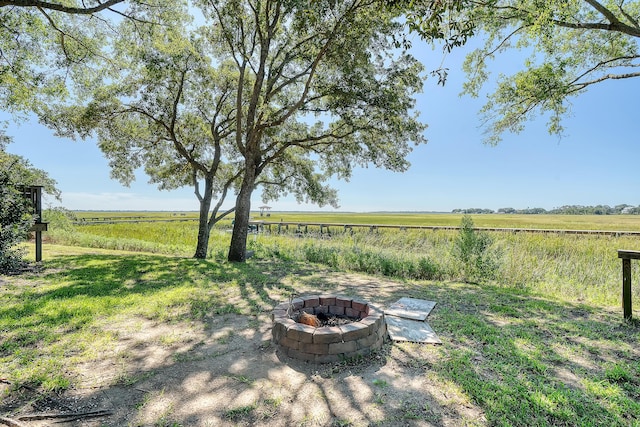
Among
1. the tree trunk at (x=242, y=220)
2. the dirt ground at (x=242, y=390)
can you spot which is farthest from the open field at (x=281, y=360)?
the tree trunk at (x=242, y=220)

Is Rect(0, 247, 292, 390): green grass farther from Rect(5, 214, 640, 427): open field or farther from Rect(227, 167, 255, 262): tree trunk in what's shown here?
Rect(227, 167, 255, 262): tree trunk

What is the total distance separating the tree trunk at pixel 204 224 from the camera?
1004 centimetres

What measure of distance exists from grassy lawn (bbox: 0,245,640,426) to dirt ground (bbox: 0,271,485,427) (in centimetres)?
4

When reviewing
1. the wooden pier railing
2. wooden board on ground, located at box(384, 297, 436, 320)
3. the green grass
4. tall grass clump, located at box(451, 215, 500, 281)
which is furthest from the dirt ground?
tall grass clump, located at box(451, 215, 500, 281)

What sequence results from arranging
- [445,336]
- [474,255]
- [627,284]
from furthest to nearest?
[474,255], [627,284], [445,336]

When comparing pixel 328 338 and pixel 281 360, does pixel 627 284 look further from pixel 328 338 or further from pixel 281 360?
pixel 281 360

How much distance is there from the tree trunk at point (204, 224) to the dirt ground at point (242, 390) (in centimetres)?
685

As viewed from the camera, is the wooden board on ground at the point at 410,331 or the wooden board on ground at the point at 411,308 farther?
the wooden board on ground at the point at 411,308

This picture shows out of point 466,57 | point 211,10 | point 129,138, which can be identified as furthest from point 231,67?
point 466,57

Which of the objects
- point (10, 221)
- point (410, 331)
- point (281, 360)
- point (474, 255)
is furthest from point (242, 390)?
Result: point (474, 255)

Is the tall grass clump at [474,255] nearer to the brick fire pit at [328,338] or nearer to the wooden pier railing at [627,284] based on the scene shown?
the wooden pier railing at [627,284]

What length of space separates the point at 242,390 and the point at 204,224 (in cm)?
849

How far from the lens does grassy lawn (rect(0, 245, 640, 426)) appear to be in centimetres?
231

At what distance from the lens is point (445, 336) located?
139 inches
